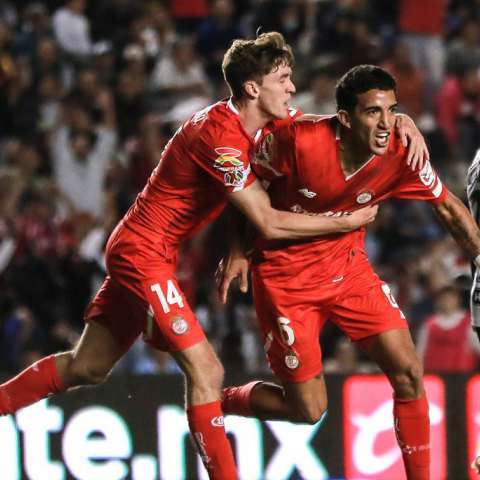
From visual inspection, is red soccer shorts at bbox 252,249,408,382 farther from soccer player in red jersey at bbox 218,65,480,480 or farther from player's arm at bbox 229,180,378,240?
player's arm at bbox 229,180,378,240

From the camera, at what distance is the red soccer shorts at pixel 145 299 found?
15.8 feet

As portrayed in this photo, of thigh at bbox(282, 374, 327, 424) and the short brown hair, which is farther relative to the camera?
thigh at bbox(282, 374, 327, 424)

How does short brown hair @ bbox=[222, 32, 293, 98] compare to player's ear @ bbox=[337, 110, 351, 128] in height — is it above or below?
above

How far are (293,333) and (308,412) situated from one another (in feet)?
1.25

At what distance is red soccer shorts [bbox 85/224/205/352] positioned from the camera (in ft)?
15.8

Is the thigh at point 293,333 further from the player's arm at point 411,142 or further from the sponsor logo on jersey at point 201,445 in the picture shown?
the player's arm at point 411,142

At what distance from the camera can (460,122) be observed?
9.38m

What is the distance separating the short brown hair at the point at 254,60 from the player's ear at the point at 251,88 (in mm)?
19

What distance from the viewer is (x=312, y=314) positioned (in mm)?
5047

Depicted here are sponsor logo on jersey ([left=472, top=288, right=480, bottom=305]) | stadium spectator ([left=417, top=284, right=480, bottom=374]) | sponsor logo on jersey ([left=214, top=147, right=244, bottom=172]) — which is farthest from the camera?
stadium spectator ([left=417, top=284, right=480, bottom=374])

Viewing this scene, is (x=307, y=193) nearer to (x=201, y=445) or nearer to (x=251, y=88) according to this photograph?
(x=251, y=88)

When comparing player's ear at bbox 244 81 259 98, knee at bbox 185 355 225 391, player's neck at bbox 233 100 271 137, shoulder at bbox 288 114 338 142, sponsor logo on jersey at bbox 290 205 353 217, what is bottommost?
knee at bbox 185 355 225 391

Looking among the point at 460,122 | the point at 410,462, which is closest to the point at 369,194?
the point at 410,462

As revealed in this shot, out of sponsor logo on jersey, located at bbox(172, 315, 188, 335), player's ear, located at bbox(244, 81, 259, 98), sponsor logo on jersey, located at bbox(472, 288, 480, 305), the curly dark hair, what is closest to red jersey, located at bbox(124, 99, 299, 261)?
player's ear, located at bbox(244, 81, 259, 98)
